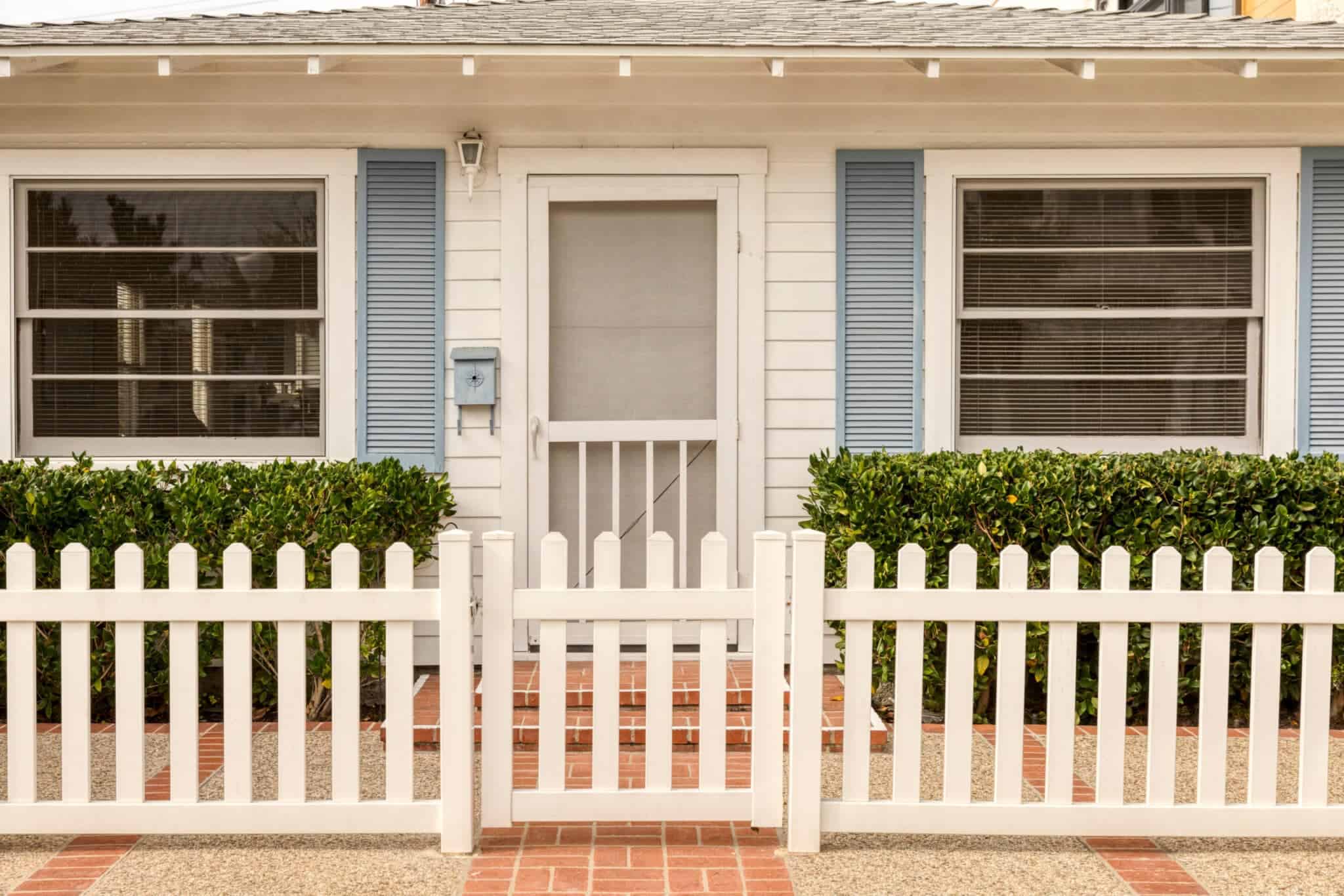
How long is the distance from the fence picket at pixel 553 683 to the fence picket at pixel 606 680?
0.10 meters

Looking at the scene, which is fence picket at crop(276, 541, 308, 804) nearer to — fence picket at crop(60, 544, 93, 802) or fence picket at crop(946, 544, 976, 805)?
fence picket at crop(60, 544, 93, 802)

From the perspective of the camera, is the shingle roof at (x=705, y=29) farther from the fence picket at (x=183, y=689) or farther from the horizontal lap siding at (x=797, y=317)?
the fence picket at (x=183, y=689)

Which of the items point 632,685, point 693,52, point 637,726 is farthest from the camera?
point 693,52

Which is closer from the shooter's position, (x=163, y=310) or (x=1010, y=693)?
(x=1010, y=693)

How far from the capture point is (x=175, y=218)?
532 cm

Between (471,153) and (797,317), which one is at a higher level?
(471,153)

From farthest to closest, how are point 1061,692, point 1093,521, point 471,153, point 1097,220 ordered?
point 1097,220
point 471,153
point 1093,521
point 1061,692

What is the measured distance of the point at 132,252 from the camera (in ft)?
17.4

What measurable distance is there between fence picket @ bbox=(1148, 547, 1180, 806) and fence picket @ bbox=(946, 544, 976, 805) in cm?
52

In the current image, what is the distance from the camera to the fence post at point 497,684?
3.07 m

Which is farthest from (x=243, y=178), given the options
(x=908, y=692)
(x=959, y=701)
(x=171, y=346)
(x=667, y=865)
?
(x=959, y=701)

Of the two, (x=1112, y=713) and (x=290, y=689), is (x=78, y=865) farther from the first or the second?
(x=1112, y=713)

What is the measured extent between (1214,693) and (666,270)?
3.16 metres

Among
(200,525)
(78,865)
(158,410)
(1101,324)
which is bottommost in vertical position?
(78,865)
